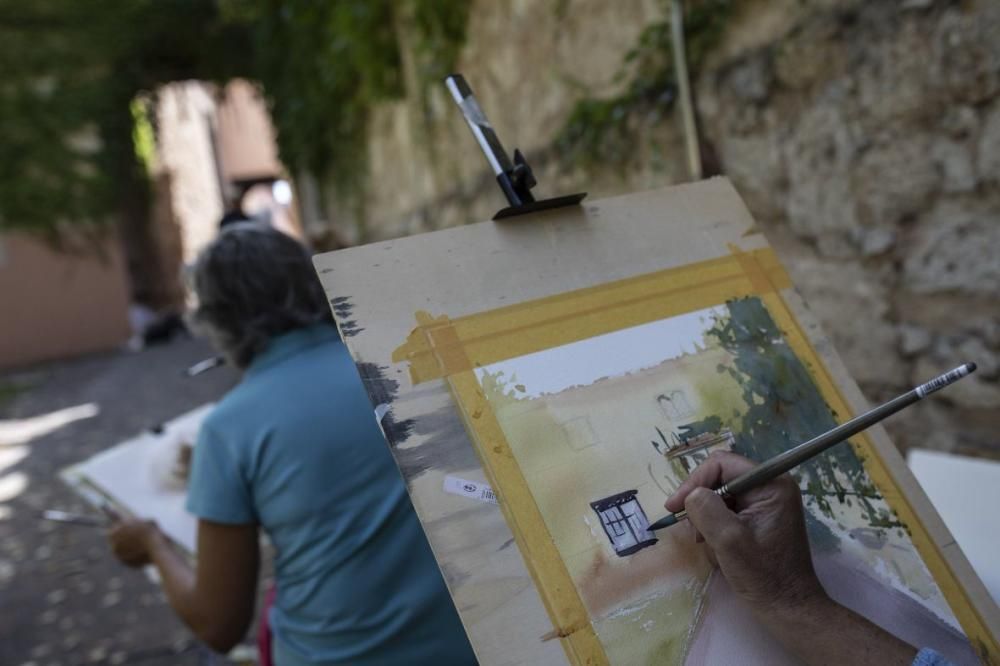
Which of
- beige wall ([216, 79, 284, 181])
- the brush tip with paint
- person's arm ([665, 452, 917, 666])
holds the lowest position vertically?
person's arm ([665, 452, 917, 666])

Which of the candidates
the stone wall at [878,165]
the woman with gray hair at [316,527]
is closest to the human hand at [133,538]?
the woman with gray hair at [316,527]

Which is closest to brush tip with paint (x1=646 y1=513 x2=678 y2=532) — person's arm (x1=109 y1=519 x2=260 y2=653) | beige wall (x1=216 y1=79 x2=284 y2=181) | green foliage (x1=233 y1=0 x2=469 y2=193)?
Answer: person's arm (x1=109 y1=519 x2=260 y2=653)

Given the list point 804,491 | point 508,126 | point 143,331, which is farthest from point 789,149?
point 143,331

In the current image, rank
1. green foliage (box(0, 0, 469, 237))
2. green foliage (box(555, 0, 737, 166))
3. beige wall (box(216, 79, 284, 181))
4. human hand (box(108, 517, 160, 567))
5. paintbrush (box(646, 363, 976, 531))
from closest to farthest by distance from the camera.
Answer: paintbrush (box(646, 363, 976, 531)), human hand (box(108, 517, 160, 567)), green foliage (box(555, 0, 737, 166)), green foliage (box(0, 0, 469, 237)), beige wall (box(216, 79, 284, 181))

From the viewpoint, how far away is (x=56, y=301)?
11414mm

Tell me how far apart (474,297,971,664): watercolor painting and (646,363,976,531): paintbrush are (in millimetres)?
56

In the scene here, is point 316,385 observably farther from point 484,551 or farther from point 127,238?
point 127,238

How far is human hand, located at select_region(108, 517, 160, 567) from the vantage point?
1717 mm

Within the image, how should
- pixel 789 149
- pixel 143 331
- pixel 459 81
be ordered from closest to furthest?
pixel 459 81, pixel 789 149, pixel 143 331

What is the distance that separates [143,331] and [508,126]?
32.5ft

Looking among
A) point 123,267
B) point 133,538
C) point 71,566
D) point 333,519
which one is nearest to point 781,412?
point 333,519

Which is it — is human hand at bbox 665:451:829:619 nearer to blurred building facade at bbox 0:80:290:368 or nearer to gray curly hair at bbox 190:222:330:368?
gray curly hair at bbox 190:222:330:368

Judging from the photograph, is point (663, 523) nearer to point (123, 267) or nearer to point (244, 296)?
point (244, 296)

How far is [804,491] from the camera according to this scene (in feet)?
2.85
